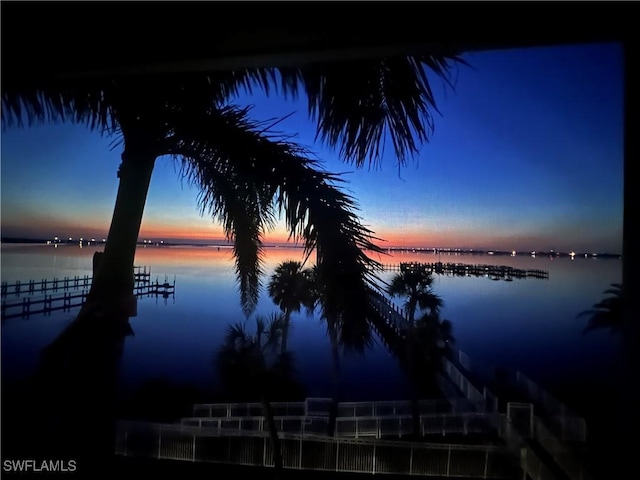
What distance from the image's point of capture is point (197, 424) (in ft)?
4.92

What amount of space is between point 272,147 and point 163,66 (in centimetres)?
43

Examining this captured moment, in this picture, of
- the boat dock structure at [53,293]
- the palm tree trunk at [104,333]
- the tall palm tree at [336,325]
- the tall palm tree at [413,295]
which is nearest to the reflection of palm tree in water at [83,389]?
the palm tree trunk at [104,333]

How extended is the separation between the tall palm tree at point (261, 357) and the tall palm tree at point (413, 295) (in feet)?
1.43

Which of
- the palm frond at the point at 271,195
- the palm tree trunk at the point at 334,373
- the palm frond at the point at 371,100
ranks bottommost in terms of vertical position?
the palm tree trunk at the point at 334,373

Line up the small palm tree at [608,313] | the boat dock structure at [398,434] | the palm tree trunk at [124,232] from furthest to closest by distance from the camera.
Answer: the palm tree trunk at [124,232]
the boat dock structure at [398,434]
the small palm tree at [608,313]

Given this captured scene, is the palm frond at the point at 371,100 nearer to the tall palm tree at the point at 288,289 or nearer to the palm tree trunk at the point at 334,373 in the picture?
the tall palm tree at the point at 288,289

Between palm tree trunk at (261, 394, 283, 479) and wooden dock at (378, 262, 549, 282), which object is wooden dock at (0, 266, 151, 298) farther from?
wooden dock at (378, 262, 549, 282)

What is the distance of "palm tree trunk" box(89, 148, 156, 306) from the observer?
1465 millimetres

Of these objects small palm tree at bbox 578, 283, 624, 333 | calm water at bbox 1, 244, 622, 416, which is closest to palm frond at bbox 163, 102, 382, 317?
calm water at bbox 1, 244, 622, 416

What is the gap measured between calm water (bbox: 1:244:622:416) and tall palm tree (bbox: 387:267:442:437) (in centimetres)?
4

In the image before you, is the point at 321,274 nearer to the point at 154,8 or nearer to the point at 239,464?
the point at 239,464

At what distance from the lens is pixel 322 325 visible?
1348mm

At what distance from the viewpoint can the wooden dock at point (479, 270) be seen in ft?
4.48

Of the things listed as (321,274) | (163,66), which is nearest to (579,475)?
(321,274)
